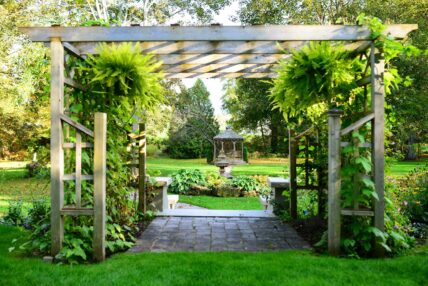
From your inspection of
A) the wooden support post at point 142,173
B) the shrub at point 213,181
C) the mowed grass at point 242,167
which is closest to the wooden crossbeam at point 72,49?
the wooden support post at point 142,173

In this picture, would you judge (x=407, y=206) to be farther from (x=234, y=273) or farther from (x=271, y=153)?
(x=271, y=153)

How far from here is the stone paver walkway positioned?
184 inches

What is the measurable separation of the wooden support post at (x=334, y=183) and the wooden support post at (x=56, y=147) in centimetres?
271

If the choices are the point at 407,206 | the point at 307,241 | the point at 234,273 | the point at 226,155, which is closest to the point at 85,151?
the point at 234,273

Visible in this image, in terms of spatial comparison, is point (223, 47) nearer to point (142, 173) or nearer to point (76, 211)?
point (76, 211)

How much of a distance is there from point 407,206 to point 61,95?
16.0 ft

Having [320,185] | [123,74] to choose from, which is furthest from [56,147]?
[320,185]

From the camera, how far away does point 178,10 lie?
21.5m

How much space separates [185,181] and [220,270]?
25.3ft

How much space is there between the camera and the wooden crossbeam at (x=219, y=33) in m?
4.10

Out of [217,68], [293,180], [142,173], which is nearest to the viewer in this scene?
[217,68]

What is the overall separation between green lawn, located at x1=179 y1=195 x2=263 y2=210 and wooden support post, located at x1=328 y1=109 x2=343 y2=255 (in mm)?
4737

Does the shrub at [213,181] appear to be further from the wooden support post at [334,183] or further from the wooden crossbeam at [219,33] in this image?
the wooden crossbeam at [219,33]

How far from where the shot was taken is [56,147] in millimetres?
4078
